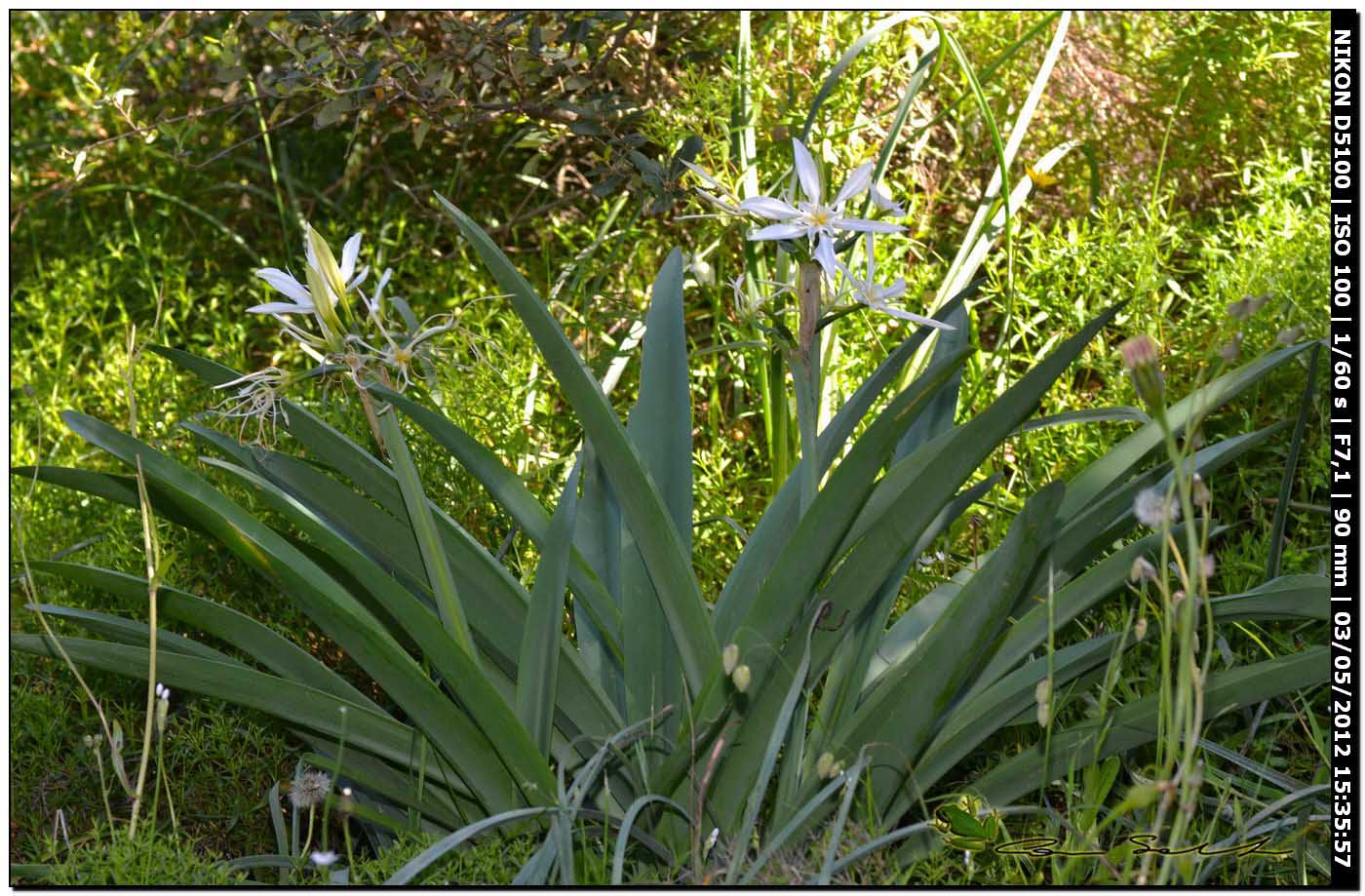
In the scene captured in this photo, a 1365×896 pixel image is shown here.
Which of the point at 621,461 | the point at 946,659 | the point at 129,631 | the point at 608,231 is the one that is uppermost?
the point at 608,231

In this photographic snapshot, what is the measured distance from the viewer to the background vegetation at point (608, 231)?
1880 millimetres

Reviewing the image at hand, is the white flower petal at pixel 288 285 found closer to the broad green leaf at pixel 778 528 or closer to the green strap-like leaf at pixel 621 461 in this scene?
the green strap-like leaf at pixel 621 461

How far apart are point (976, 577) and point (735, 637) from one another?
0.26 m

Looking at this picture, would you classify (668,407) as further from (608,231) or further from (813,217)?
(608,231)

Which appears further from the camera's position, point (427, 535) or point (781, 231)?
point (427, 535)

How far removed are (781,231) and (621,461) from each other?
30cm

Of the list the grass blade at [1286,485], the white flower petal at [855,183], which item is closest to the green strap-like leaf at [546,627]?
the white flower petal at [855,183]

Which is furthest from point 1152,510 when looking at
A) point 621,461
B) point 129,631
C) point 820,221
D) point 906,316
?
point 129,631

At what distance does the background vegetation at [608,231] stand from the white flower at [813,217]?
658 millimetres

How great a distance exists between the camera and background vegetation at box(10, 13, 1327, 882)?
6.17 ft

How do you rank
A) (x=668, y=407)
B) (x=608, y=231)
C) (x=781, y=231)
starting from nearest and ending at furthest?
1. (x=781, y=231)
2. (x=668, y=407)
3. (x=608, y=231)

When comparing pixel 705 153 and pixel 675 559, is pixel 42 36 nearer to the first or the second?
pixel 705 153

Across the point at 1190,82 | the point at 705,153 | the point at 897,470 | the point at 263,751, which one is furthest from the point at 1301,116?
the point at 263,751

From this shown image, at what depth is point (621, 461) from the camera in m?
1.26
